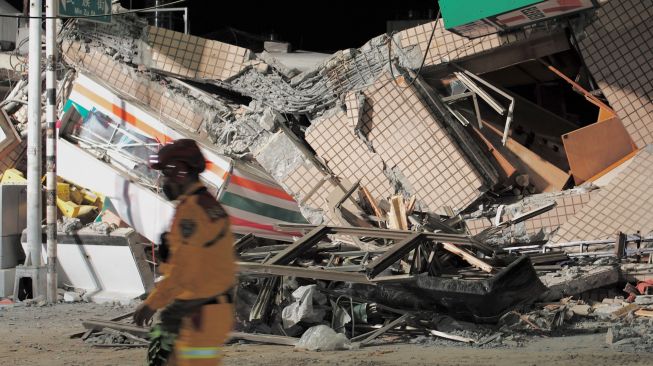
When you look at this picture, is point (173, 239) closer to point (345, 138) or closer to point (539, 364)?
point (539, 364)

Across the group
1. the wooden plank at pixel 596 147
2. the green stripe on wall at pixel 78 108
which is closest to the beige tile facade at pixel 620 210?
the wooden plank at pixel 596 147

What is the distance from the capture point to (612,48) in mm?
12758

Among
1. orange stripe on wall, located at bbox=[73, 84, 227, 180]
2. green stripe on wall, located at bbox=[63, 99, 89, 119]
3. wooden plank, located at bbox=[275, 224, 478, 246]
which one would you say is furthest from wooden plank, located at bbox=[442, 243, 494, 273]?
green stripe on wall, located at bbox=[63, 99, 89, 119]

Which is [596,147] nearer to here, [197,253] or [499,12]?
[499,12]

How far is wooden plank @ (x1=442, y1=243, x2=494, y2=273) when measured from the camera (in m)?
9.63

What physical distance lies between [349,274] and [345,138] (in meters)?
4.54

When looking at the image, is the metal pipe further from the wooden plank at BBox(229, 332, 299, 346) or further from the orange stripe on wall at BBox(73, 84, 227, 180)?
the wooden plank at BBox(229, 332, 299, 346)

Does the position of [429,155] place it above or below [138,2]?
below

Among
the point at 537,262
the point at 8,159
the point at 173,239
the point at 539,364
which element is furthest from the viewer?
the point at 8,159

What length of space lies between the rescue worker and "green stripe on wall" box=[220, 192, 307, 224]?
7.72 metres

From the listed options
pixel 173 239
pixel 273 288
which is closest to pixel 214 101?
pixel 273 288

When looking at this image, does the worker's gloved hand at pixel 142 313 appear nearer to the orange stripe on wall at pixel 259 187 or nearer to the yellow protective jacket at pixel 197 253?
the yellow protective jacket at pixel 197 253

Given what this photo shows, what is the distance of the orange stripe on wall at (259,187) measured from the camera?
1295 centimetres

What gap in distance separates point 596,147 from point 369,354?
5.83 meters
